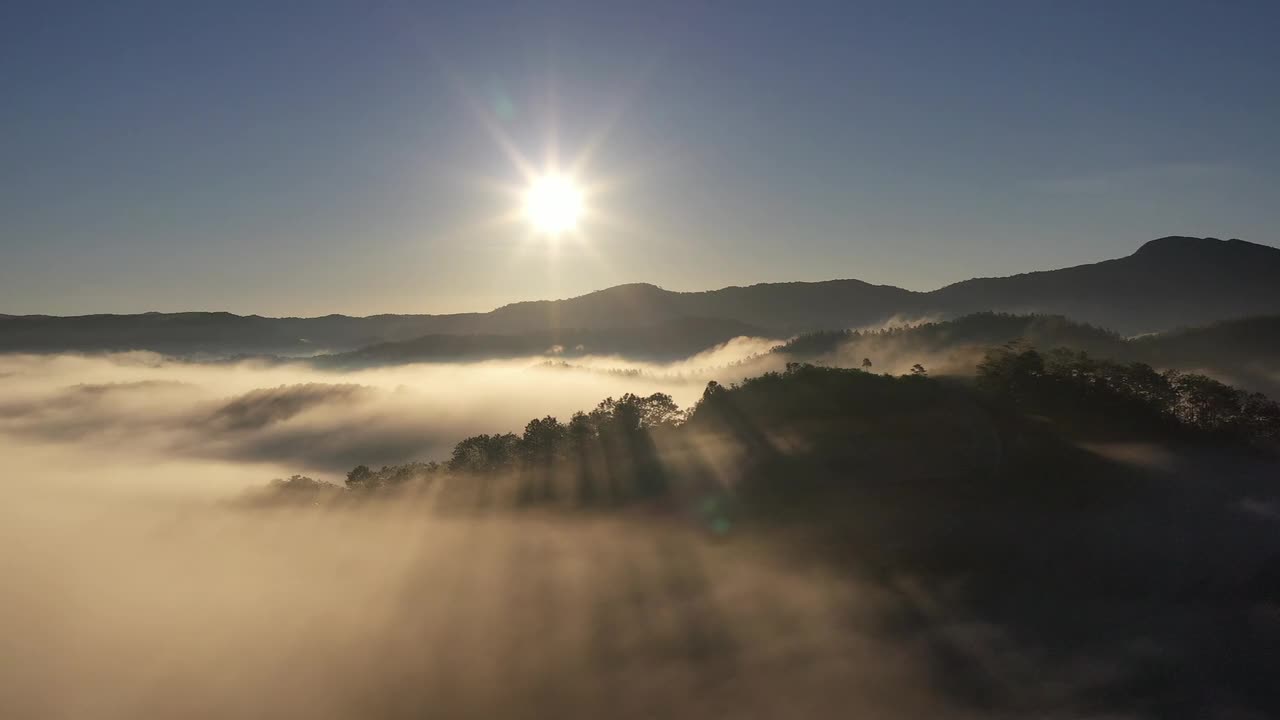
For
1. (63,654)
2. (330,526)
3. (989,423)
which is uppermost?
(989,423)

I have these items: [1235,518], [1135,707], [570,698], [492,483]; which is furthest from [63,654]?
[1235,518]

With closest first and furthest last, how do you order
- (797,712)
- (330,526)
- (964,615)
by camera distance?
(797,712) → (964,615) → (330,526)

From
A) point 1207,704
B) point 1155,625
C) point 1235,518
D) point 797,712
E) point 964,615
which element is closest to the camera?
point 1207,704

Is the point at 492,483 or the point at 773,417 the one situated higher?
the point at 773,417

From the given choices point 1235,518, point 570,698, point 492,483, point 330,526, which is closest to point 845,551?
point 570,698

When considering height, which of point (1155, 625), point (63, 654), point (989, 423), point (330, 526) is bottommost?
point (63, 654)

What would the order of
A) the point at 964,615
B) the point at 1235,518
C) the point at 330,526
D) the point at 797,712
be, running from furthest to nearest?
the point at 330,526 → the point at 1235,518 → the point at 964,615 → the point at 797,712

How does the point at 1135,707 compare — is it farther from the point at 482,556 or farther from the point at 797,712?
the point at 482,556

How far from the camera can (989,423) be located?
8562 cm

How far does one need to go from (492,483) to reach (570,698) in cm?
5205

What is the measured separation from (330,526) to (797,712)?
92959 mm

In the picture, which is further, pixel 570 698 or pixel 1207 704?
pixel 570 698

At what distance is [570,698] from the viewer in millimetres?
54406

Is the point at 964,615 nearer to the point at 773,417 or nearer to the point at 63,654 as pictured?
the point at 773,417
